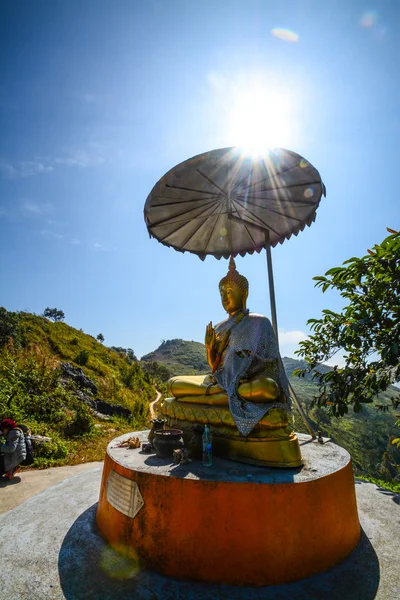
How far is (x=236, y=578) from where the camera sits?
248 centimetres

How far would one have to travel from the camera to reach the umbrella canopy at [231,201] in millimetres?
3887

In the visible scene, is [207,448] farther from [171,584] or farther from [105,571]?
[105,571]

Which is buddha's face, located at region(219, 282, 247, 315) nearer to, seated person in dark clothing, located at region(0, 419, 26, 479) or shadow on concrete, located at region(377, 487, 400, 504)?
shadow on concrete, located at region(377, 487, 400, 504)

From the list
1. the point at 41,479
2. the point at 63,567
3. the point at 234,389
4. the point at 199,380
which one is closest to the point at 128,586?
the point at 63,567

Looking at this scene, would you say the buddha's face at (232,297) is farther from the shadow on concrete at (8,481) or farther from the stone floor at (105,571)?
the shadow on concrete at (8,481)

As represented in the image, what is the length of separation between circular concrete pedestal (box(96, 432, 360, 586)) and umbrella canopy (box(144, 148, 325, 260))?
10.8 feet

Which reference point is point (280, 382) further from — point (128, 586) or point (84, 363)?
point (84, 363)

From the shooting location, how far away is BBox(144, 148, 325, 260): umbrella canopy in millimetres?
3887

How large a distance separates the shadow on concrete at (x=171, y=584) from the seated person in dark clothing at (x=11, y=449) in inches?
131

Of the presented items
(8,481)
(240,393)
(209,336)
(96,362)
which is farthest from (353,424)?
(240,393)

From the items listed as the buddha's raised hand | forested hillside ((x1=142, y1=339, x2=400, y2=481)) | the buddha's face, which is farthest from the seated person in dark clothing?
forested hillside ((x1=142, y1=339, x2=400, y2=481))

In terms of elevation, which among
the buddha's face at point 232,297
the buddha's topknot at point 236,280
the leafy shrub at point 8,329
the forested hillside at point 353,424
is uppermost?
the leafy shrub at point 8,329

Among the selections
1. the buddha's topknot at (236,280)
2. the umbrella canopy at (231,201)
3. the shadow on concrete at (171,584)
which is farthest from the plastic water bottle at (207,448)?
the umbrella canopy at (231,201)

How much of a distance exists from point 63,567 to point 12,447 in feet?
11.9
